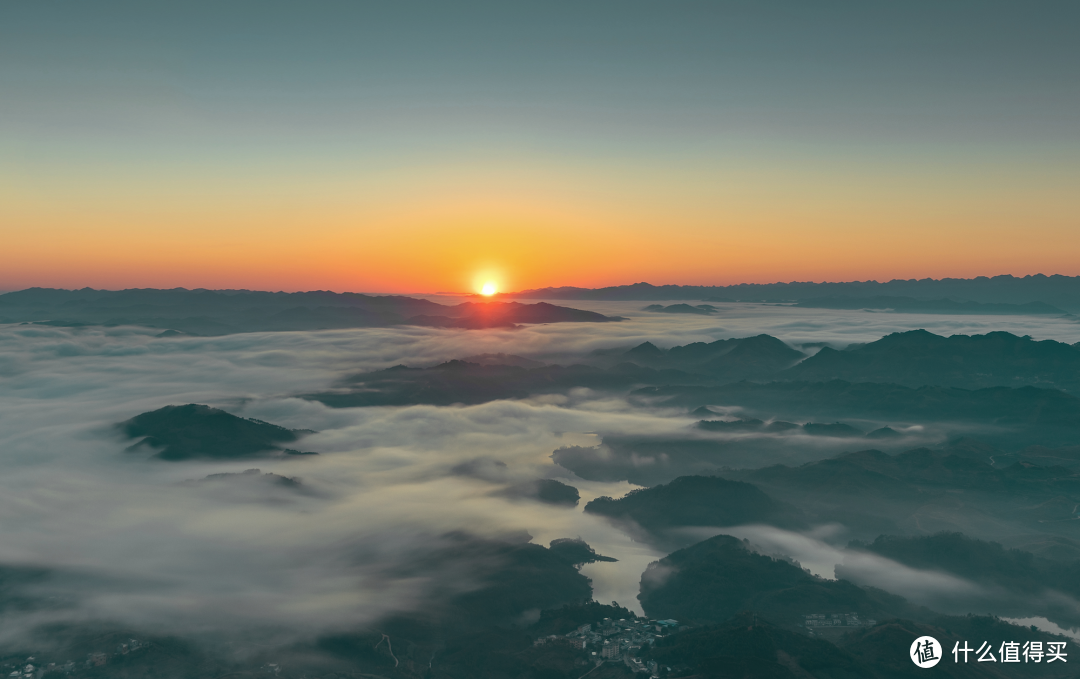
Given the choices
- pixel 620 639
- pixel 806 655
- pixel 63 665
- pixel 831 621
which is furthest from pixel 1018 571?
pixel 63 665

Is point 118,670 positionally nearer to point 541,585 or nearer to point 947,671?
point 541,585

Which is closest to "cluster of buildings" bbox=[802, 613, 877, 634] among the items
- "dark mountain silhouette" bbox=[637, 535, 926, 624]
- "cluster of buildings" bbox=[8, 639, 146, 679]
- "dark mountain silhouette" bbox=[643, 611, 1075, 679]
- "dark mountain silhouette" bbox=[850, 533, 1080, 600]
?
"dark mountain silhouette" bbox=[637, 535, 926, 624]

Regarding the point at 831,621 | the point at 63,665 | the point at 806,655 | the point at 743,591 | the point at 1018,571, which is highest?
the point at 806,655

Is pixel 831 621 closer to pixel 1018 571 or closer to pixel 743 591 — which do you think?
pixel 743 591

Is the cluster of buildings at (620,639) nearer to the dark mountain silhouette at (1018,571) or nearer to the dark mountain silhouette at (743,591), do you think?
the dark mountain silhouette at (743,591)

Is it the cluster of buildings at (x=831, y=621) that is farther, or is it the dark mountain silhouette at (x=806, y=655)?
the cluster of buildings at (x=831, y=621)

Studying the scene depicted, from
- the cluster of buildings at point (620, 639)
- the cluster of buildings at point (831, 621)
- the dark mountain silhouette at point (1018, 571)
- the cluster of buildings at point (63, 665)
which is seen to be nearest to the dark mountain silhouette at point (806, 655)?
the cluster of buildings at point (620, 639)

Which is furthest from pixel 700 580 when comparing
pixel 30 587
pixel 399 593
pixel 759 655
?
pixel 30 587

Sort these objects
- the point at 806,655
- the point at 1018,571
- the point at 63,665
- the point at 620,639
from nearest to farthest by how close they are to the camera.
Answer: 1. the point at 806,655
2. the point at 63,665
3. the point at 620,639
4. the point at 1018,571
